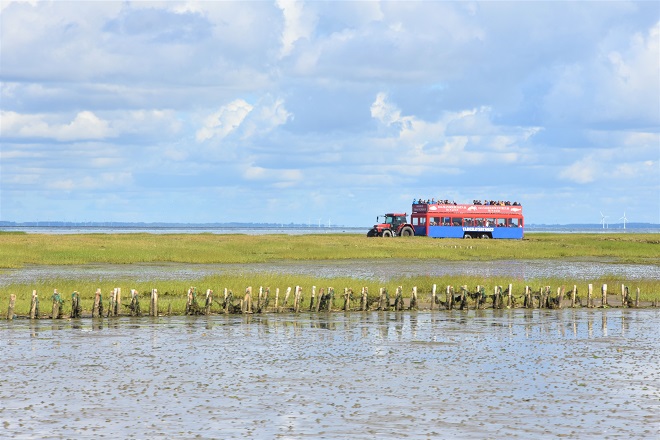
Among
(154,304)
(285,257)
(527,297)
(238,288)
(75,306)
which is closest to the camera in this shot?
(75,306)

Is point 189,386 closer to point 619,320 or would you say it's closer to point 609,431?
point 609,431

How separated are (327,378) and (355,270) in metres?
41.7

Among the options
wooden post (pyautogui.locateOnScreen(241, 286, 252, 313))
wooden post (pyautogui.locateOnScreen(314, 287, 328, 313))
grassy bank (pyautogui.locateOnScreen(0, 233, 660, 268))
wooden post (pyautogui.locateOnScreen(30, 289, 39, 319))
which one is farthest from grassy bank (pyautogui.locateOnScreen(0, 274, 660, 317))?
grassy bank (pyautogui.locateOnScreen(0, 233, 660, 268))

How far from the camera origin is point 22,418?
62.3ft

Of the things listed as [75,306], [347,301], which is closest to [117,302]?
[75,306]

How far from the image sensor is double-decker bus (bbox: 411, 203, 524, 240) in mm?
113250

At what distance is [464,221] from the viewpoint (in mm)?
114000

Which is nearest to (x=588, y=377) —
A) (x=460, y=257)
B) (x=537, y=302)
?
(x=537, y=302)

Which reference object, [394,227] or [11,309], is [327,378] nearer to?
Result: [11,309]

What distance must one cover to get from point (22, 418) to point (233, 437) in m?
4.53

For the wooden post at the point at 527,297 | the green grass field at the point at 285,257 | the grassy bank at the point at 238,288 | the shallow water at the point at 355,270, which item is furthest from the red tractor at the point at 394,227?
the wooden post at the point at 527,297

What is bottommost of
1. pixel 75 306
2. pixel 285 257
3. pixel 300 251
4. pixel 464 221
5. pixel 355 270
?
pixel 75 306

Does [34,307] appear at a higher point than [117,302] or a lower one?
lower

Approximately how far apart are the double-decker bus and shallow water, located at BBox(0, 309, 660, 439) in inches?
3021
